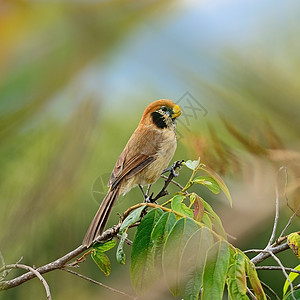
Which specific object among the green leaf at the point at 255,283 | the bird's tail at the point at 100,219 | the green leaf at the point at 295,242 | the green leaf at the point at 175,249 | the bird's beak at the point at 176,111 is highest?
the bird's beak at the point at 176,111

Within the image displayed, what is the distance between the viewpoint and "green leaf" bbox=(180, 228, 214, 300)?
44cm

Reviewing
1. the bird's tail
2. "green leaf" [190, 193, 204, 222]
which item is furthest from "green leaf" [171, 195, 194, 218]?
the bird's tail

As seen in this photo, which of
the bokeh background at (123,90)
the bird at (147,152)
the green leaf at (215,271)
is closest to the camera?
the green leaf at (215,271)

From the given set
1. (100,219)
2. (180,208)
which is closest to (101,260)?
(100,219)

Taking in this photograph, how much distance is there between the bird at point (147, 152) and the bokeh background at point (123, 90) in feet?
0.15

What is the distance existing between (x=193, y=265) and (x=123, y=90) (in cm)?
22

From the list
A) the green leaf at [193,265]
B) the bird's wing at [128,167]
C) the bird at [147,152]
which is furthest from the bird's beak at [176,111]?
the green leaf at [193,265]

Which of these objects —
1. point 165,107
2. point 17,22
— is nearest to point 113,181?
point 165,107

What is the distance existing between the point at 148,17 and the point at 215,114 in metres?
0.12

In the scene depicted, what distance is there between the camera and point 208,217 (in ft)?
1.67

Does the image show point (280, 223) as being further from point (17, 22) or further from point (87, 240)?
point (17, 22)

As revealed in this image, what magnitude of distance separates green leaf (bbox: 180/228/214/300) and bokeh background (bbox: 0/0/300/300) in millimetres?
96

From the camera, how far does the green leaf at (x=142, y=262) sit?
1.54ft

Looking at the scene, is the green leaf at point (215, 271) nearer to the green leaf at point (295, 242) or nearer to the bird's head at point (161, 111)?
the green leaf at point (295, 242)
